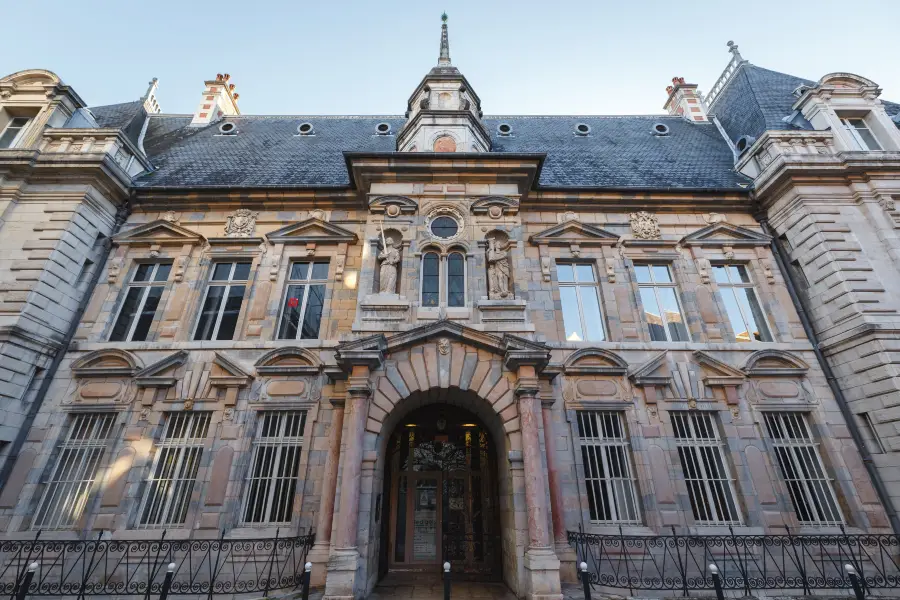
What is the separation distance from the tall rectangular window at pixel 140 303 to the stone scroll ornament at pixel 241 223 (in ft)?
6.50

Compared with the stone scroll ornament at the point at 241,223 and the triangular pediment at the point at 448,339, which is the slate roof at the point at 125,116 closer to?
the stone scroll ornament at the point at 241,223

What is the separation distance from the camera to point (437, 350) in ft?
29.9

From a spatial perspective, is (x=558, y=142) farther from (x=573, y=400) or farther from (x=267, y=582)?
(x=267, y=582)

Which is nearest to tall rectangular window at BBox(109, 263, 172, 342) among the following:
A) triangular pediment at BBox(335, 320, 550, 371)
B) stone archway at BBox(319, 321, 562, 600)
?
stone archway at BBox(319, 321, 562, 600)

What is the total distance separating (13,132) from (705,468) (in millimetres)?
20982

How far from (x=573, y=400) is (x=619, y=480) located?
1.98 meters

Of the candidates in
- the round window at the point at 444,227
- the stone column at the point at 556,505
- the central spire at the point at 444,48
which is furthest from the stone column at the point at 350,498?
the central spire at the point at 444,48

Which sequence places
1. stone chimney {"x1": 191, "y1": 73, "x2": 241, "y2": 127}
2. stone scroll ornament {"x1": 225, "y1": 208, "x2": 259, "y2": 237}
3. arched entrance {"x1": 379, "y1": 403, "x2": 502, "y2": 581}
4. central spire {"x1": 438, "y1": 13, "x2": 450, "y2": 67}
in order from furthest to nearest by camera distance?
stone chimney {"x1": 191, "y1": 73, "x2": 241, "y2": 127} → central spire {"x1": 438, "y1": 13, "x2": 450, "y2": 67} → stone scroll ornament {"x1": 225, "y1": 208, "x2": 259, "y2": 237} → arched entrance {"x1": 379, "y1": 403, "x2": 502, "y2": 581}

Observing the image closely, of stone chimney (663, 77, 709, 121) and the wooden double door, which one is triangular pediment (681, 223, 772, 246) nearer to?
the wooden double door

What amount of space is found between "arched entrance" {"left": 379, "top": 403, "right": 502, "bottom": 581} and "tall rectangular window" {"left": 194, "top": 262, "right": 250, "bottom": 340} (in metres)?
5.32

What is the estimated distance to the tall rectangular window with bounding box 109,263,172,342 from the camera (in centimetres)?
1099

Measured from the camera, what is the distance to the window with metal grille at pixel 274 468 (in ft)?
30.5

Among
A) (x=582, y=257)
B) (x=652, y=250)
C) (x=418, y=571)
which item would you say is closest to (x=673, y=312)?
(x=652, y=250)

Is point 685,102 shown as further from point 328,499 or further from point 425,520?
point 328,499
